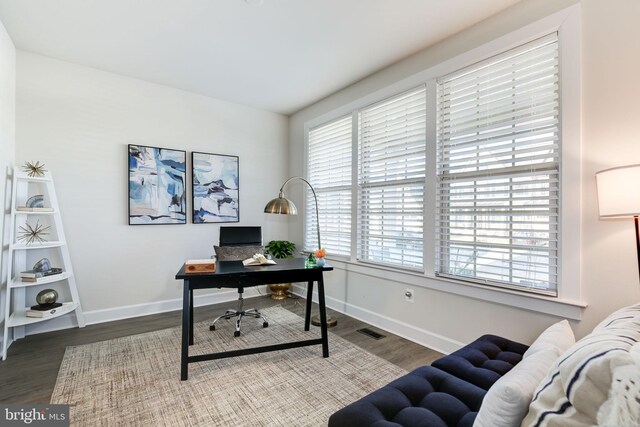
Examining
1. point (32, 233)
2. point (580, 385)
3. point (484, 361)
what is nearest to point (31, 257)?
point (32, 233)

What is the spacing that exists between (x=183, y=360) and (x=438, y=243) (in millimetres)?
2290

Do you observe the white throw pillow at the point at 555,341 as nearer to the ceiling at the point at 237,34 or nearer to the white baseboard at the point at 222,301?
the white baseboard at the point at 222,301

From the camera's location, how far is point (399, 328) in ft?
10.1

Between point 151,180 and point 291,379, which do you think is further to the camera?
point 151,180

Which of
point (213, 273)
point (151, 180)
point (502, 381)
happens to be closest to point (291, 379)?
point (213, 273)

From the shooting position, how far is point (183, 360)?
2223 millimetres

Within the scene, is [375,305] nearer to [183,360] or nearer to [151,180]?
[183,360]

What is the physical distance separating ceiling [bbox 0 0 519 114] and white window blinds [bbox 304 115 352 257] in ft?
2.41

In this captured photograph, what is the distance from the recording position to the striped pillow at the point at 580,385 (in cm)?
74

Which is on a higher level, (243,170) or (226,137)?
(226,137)

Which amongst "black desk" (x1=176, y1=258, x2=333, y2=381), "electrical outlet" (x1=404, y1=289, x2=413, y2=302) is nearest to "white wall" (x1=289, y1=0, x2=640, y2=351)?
"electrical outlet" (x1=404, y1=289, x2=413, y2=302)

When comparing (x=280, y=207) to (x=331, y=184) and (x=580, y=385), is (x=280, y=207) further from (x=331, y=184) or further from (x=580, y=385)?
(x=580, y=385)

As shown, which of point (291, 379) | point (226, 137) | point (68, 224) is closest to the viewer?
point (291, 379)

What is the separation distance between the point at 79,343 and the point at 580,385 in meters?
3.66
